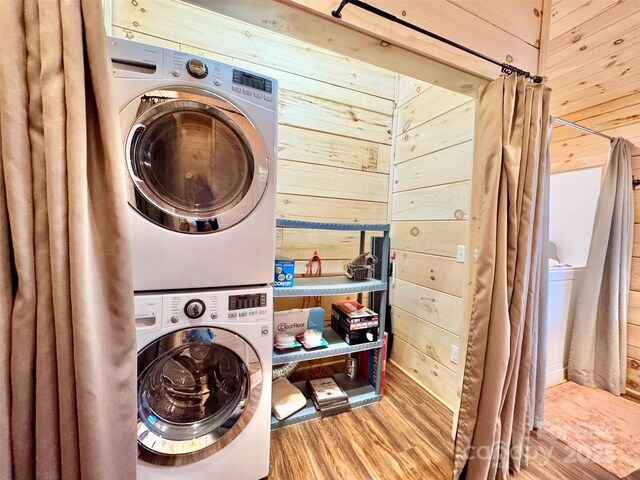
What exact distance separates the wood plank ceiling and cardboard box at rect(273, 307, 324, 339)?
1.99 meters

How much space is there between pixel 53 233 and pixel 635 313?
324 cm

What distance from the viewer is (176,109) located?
0.88 metres

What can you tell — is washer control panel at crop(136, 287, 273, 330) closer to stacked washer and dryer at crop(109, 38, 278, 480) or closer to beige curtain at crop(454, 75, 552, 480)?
stacked washer and dryer at crop(109, 38, 278, 480)

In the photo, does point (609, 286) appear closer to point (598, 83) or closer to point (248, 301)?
point (598, 83)

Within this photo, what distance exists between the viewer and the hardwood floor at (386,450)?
3.87 feet

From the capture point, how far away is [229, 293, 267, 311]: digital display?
0.96 metres

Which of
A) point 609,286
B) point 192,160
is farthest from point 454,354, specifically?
point 192,160

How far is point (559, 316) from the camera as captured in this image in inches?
75.0

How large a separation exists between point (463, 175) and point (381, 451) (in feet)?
5.21

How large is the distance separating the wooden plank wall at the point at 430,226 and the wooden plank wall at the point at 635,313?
4.72 ft

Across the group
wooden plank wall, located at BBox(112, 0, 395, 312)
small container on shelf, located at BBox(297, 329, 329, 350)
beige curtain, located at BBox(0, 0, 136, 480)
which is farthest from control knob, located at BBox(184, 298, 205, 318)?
wooden plank wall, located at BBox(112, 0, 395, 312)

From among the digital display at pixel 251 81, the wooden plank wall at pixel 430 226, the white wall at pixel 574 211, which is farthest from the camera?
the white wall at pixel 574 211

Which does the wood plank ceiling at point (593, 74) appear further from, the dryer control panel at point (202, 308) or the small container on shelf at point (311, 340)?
the small container on shelf at point (311, 340)

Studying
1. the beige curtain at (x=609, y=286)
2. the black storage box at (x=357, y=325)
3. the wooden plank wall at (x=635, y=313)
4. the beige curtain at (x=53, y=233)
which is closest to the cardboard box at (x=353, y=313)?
the black storage box at (x=357, y=325)
